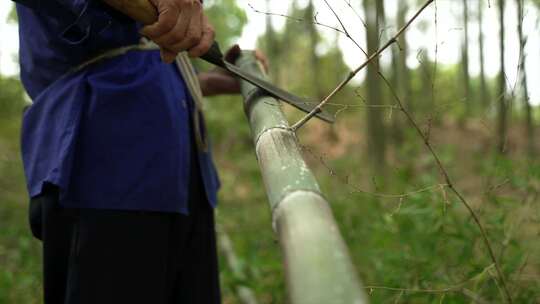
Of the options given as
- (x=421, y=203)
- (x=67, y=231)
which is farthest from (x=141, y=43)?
(x=421, y=203)

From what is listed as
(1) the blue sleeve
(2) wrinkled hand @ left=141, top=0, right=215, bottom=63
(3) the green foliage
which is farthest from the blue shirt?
(3) the green foliage

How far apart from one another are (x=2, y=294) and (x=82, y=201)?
2077mm

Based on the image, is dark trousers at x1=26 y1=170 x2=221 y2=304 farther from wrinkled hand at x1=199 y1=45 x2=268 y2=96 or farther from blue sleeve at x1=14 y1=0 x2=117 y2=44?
wrinkled hand at x1=199 y1=45 x2=268 y2=96

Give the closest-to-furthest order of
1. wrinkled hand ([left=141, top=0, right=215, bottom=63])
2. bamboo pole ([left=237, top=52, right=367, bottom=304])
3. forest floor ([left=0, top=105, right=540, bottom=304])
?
bamboo pole ([left=237, top=52, right=367, bottom=304])
wrinkled hand ([left=141, top=0, right=215, bottom=63])
forest floor ([left=0, top=105, right=540, bottom=304])

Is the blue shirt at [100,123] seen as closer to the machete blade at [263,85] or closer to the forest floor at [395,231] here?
the machete blade at [263,85]

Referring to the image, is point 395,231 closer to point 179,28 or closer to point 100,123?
point 100,123

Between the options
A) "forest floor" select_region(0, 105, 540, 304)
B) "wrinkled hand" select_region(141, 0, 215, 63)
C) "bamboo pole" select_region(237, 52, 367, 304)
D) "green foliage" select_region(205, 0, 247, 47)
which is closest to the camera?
"bamboo pole" select_region(237, 52, 367, 304)

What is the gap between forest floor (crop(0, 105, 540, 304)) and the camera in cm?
188

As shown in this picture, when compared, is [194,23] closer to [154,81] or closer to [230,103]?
[154,81]

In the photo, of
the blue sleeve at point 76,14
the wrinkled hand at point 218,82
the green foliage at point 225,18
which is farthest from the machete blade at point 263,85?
the green foliage at point 225,18

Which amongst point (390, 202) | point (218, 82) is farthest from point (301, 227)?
point (390, 202)

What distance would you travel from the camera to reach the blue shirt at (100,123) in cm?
129

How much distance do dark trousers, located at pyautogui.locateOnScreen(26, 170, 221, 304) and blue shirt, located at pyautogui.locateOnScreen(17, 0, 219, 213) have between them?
1.9 inches

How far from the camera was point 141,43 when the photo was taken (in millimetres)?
1511
